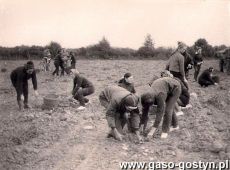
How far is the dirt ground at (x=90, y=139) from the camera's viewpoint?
7195 millimetres

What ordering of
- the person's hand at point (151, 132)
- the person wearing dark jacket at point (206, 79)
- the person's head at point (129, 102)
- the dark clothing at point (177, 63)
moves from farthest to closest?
the person wearing dark jacket at point (206, 79) < the dark clothing at point (177, 63) < the person's hand at point (151, 132) < the person's head at point (129, 102)

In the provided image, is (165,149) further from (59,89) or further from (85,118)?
(59,89)

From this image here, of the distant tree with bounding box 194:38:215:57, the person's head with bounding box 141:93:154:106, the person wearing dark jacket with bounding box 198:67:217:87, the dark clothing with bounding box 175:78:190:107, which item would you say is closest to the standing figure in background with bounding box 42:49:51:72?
the person wearing dark jacket with bounding box 198:67:217:87

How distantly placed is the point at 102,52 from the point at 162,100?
2048 centimetres

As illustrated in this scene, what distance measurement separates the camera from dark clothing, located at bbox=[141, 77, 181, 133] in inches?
308

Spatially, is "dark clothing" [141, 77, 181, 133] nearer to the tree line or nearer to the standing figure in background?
the standing figure in background

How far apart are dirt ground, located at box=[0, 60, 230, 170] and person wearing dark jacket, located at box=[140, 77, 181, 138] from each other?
29 centimetres

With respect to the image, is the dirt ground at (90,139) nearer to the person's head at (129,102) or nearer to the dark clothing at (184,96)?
the dark clothing at (184,96)

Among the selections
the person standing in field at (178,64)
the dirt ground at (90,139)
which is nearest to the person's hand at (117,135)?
the dirt ground at (90,139)

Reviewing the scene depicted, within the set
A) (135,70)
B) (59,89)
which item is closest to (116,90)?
(59,89)

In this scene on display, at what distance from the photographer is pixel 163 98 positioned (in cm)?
784

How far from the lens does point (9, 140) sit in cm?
824

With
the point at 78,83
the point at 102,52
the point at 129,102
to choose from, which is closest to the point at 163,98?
the point at 129,102

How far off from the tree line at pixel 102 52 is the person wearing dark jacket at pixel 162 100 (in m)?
16.9
